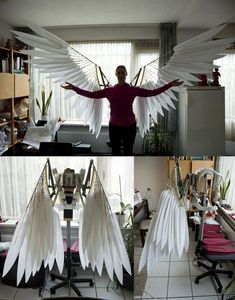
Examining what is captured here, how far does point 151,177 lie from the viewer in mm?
1669

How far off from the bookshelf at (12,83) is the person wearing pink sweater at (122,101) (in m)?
0.16

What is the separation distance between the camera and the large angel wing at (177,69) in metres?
1.22

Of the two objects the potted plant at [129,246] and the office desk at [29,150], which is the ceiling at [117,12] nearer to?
the office desk at [29,150]

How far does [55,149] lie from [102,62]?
15.6 inches

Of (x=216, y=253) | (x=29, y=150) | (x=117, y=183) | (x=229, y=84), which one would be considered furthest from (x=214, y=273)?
(x=29, y=150)

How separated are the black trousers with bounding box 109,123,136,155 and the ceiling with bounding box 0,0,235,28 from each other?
0.38 m

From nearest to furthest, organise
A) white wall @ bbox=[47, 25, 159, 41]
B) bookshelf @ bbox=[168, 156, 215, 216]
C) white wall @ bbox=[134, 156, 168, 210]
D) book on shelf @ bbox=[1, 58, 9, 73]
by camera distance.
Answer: white wall @ bbox=[47, 25, 159, 41] < book on shelf @ bbox=[1, 58, 9, 73] < bookshelf @ bbox=[168, 156, 215, 216] < white wall @ bbox=[134, 156, 168, 210]

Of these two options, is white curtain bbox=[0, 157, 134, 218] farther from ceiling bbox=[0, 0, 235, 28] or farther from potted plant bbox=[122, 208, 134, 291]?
ceiling bbox=[0, 0, 235, 28]

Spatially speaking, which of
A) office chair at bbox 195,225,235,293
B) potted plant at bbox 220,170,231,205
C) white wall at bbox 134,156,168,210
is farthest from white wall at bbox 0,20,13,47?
office chair at bbox 195,225,235,293

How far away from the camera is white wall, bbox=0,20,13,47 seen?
119 cm

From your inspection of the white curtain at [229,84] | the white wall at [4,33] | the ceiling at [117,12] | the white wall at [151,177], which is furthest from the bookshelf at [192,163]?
the white wall at [4,33]

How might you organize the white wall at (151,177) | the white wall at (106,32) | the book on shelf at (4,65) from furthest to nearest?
the white wall at (151,177), the book on shelf at (4,65), the white wall at (106,32)

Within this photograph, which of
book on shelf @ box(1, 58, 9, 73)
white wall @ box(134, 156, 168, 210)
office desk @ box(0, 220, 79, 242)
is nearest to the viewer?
book on shelf @ box(1, 58, 9, 73)

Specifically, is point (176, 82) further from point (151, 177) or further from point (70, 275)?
point (70, 275)
